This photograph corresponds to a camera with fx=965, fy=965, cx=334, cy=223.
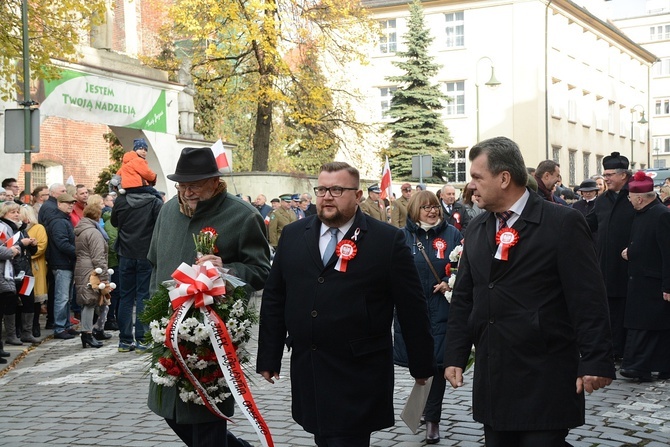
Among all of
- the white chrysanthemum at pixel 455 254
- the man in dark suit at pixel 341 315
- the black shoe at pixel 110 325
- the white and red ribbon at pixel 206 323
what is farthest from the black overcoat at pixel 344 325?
the black shoe at pixel 110 325

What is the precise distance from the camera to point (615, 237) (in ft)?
35.6

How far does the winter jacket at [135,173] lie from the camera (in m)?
11.4

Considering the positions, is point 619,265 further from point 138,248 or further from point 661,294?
point 138,248

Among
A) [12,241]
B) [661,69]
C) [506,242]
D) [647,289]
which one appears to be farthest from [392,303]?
[661,69]

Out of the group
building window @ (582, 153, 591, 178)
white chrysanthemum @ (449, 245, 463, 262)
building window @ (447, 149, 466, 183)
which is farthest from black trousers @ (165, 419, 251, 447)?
building window @ (582, 153, 591, 178)

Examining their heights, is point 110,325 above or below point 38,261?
below

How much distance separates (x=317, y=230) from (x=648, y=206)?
20.3ft

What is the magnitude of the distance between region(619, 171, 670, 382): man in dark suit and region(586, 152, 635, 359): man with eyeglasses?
0.33 meters

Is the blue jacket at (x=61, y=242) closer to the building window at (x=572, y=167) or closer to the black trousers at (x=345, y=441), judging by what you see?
the black trousers at (x=345, y=441)

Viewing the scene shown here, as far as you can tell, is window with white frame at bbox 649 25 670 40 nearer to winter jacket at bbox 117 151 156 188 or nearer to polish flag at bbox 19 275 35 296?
winter jacket at bbox 117 151 156 188

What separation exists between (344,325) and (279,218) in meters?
18.7

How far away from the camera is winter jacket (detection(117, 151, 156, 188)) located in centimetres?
1136

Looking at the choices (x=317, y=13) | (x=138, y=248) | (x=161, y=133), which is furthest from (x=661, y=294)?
(x=317, y=13)

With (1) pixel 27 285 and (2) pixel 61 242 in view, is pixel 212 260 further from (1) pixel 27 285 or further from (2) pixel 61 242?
(2) pixel 61 242
